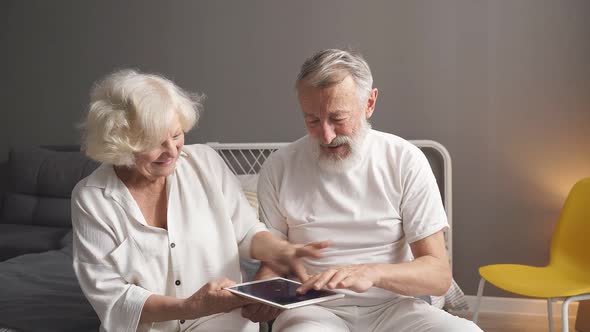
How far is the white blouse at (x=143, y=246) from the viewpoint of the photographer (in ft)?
5.32

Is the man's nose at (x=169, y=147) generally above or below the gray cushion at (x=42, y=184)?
above

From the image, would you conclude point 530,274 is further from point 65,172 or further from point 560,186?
point 65,172

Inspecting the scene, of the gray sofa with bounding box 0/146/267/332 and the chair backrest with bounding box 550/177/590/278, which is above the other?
the chair backrest with bounding box 550/177/590/278

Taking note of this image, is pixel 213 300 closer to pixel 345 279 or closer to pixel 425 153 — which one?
pixel 345 279

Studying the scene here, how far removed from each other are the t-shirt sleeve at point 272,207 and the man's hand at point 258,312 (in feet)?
0.97

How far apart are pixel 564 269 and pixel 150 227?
6.13ft

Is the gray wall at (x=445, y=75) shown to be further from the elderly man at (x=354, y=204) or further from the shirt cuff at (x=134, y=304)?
the shirt cuff at (x=134, y=304)

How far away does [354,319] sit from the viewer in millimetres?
1708

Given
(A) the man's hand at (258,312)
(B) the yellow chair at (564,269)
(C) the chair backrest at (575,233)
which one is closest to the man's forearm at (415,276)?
(A) the man's hand at (258,312)

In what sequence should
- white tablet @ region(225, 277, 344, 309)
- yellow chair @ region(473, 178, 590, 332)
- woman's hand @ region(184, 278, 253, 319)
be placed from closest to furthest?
1. white tablet @ region(225, 277, 344, 309)
2. woman's hand @ region(184, 278, 253, 319)
3. yellow chair @ region(473, 178, 590, 332)

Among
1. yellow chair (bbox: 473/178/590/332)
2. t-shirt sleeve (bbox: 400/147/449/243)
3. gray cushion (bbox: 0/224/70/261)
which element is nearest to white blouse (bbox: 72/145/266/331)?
t-shirt sleeve (bbox: 400/147/449/243)

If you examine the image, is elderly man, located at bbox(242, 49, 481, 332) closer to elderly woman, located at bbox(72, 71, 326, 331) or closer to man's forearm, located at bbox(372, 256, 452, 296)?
man's forearm, located at bbox(372, 256, 452, 296)

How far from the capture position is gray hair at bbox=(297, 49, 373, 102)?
1.73 meters

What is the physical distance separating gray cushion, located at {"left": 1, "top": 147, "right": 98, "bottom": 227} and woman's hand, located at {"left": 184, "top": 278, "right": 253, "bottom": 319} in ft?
6.88
